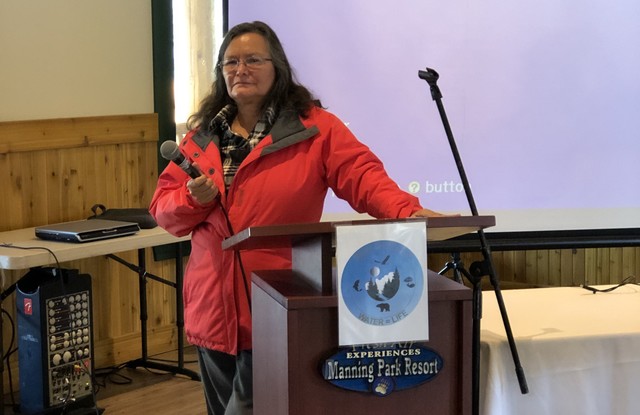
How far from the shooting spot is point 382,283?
5.00 ft

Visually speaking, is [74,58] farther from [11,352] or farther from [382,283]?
[382,283]

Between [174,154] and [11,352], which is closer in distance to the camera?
[174,154]

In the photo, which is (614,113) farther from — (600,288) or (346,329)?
(346,329)

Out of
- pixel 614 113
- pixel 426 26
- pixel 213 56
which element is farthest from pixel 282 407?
pixel 213 56

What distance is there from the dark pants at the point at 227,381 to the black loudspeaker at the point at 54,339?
4.60 ft

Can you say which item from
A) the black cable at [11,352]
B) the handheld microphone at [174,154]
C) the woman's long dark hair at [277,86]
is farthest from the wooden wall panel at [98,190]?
the handheld microphone at [174,154]

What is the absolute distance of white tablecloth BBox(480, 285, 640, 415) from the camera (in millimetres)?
2035

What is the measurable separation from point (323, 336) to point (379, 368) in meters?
0.11

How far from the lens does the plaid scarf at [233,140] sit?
2152mm

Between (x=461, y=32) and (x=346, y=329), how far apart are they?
236 cm

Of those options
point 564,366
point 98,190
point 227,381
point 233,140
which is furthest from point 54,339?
point 564,366

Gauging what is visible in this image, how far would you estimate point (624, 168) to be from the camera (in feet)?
12.2

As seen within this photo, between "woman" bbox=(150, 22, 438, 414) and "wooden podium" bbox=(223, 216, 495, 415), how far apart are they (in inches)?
15.2

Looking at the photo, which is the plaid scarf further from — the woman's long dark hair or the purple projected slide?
the purple projected slide
